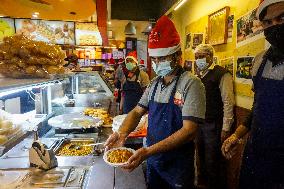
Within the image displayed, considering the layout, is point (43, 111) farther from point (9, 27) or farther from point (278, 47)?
point (9, 27)

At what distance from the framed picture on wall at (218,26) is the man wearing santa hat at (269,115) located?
2351mm

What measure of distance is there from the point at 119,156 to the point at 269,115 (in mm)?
1182

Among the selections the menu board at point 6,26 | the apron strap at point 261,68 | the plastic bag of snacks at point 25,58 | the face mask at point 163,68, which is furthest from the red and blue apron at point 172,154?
the menu board at point 6,26

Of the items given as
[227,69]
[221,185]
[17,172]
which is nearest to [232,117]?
[227,69]

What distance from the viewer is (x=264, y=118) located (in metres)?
2.00

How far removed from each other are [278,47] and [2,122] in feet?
7.11

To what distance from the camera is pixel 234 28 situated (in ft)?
13.5

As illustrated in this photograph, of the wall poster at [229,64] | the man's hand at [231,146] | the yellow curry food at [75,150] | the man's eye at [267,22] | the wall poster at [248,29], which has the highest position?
the wall poster at [248,29]

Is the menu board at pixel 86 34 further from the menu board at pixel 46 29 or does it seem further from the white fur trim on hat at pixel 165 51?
the white fur trim on hat at pixel 165 51

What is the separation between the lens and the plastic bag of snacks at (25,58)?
2.16m

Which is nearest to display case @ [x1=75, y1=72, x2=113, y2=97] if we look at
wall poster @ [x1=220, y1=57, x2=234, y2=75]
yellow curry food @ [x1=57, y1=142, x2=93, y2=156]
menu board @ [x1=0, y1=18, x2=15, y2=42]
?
wall poster @ [x1=220, y1=57, x2=234, y2=75]

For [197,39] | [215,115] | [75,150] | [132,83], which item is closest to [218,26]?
[197,39]

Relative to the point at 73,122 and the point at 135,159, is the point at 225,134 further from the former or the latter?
the point at 135,159

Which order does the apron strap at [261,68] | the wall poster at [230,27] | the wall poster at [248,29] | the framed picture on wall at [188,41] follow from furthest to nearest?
the framed picture on wall at [188,41], the wall poster at [230,27], the wall poster at [248,29], the apron strap at [261,68]
